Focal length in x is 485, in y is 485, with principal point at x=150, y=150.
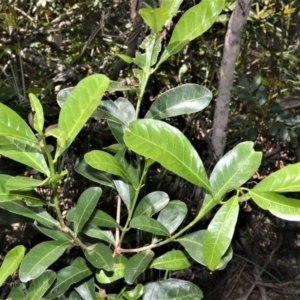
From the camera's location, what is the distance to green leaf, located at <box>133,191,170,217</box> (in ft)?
2.03

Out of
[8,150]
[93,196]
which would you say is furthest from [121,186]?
[8,150]

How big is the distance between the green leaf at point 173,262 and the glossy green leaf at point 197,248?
31mm

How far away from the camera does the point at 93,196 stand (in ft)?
1.88

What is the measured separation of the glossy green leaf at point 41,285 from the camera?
1.92 feet

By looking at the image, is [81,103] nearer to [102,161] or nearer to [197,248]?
[102,161]

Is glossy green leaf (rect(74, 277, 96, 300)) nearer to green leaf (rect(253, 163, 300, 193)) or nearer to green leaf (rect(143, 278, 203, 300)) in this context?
green leaf (rect(143, 278, 203, 300))

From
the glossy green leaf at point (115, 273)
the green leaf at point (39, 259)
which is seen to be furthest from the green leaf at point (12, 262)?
the glossy green leaf at point (115, 273)

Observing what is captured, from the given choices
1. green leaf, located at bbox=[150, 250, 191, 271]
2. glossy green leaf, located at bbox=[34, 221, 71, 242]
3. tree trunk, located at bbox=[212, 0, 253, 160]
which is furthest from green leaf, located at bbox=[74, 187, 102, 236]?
tree trunk, located at bbox=[212, 0, 253, 160]

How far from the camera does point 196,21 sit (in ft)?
1.73

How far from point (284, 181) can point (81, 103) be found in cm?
21

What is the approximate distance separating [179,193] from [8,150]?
27.7 inches

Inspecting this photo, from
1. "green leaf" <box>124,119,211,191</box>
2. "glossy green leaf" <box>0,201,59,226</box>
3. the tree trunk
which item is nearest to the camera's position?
"green leaf" <box>124,119,211,191</box>

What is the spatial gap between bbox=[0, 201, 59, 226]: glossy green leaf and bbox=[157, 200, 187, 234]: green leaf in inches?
5.9

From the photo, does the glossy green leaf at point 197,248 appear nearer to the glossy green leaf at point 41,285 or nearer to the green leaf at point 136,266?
the green leaf at point 136,266
